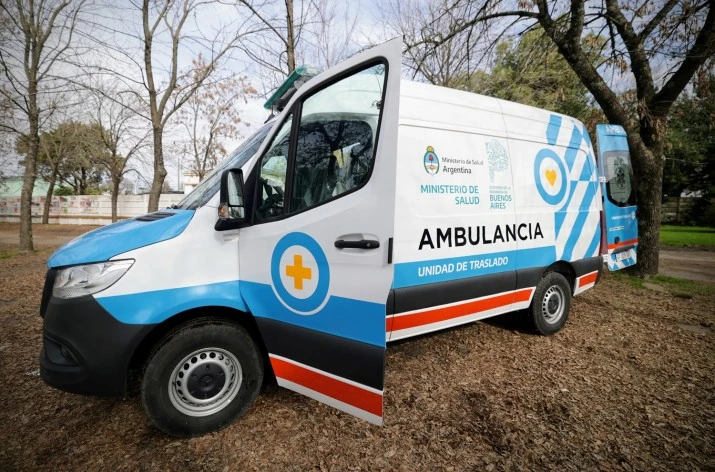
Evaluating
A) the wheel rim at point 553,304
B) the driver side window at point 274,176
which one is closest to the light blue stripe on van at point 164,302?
the driver side window at point 274,176

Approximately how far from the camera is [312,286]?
2.14m

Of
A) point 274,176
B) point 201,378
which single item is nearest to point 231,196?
point 274,176

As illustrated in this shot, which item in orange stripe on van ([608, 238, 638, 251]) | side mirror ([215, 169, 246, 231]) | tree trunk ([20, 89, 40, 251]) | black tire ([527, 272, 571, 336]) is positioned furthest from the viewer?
tree trunk ([20, 89, 40, 251])

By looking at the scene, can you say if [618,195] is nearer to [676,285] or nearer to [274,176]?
[676,285]

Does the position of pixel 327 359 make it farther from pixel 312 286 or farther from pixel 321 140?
pixel 321 140

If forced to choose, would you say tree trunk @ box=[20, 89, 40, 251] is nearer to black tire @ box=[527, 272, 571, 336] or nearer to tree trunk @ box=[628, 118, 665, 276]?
black tire @ box=[527, 272, 571, 336]

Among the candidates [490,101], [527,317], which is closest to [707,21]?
[490,101]

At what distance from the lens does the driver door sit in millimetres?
1860

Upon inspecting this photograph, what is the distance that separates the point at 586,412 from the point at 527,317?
139 cm

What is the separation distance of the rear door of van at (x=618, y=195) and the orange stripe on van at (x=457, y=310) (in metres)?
2.92

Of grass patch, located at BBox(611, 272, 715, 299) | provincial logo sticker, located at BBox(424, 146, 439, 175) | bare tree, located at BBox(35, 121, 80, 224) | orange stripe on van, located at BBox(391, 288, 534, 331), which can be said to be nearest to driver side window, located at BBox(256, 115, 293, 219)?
provincial logo sticker, located at BBox(424, 146, 439, 175)

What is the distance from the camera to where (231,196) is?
2223mm

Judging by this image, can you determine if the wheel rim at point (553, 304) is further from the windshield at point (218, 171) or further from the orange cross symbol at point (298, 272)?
the windshield at point (218, 171)

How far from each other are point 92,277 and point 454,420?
104 inches
